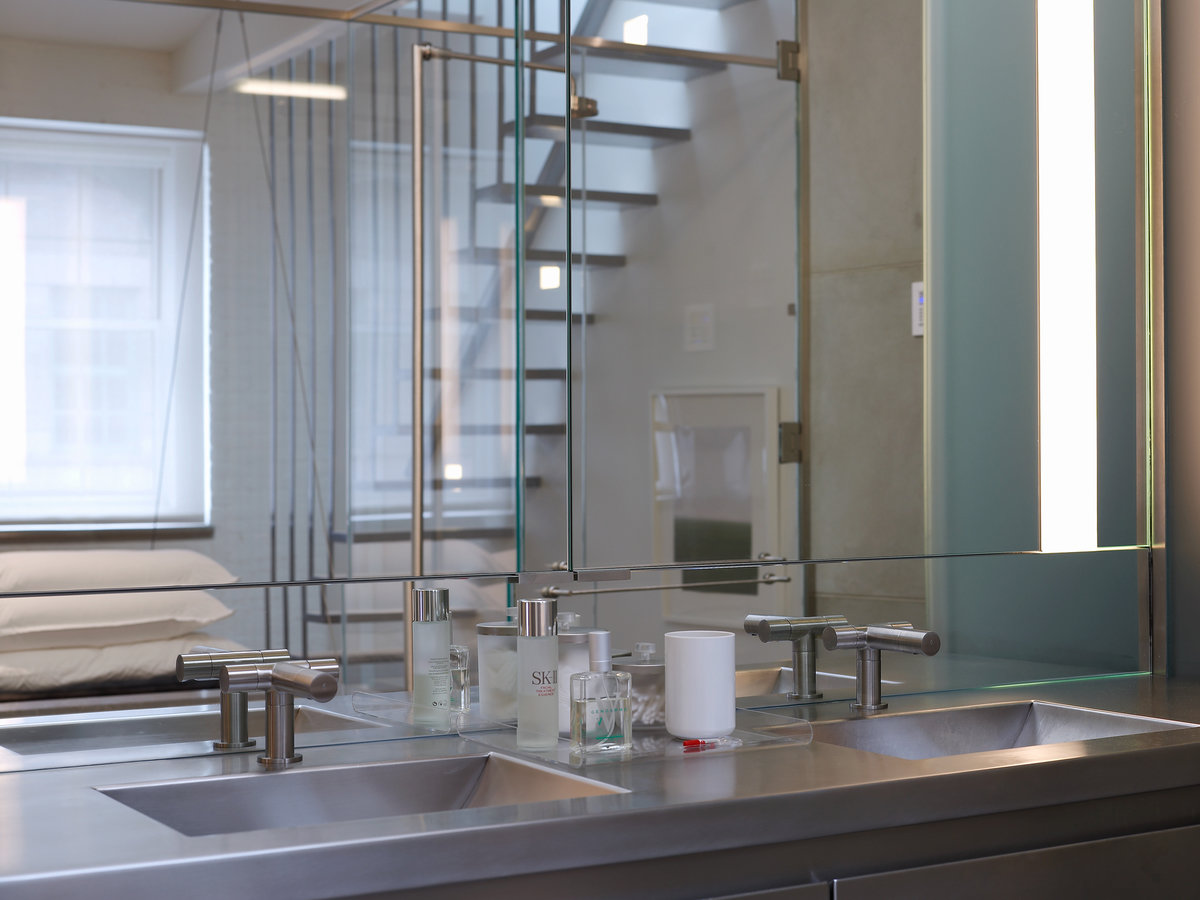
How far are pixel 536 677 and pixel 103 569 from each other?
0.47 m

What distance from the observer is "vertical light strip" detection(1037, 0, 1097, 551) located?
2.01 meters

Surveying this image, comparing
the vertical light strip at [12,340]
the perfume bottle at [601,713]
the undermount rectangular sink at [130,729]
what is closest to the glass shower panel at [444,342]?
the undermount rectangular sink at [130,729]

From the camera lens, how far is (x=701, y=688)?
1.41m

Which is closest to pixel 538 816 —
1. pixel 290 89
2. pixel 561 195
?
pixel 561 195

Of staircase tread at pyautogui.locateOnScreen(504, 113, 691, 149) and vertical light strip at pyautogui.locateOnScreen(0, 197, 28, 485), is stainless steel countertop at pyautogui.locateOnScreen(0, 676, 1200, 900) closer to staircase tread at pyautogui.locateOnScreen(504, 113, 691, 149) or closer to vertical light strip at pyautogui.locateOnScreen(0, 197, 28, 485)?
vertical light strip at pyautogui.locateOnScreen(0, 197, 28, 485)

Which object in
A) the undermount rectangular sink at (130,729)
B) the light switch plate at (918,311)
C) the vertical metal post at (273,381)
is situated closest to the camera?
the undermount rectangular sink at (130,729)

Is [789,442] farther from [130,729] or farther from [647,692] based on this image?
[130,729]

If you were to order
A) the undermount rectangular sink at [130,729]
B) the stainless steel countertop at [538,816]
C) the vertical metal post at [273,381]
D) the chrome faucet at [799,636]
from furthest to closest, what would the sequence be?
the chrome faucet at [799,636], the vertical metal post at [273,381], the undermount rectangular sink at [130,729], the stainless steel countertop at [538,816]

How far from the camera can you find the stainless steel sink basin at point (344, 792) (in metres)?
1.23

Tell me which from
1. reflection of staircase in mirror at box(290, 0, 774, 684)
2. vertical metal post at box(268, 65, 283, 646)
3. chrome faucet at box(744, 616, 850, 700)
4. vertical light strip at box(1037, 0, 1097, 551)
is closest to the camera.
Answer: vertical metal post at box(268, 65, 283, 646)

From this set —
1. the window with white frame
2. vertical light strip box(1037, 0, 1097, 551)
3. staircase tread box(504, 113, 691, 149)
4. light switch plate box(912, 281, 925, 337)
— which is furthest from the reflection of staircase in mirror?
vertical light strip box(1037, 0, 1097, 551)

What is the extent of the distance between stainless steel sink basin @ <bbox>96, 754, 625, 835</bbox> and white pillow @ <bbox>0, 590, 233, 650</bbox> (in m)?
0.22

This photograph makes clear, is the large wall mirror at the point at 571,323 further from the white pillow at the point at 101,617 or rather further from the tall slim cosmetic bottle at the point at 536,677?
the tall slim cosmetic bottle at the point at 536,677

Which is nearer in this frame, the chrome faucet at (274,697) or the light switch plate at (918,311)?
the chrome faucet at (274,697)
